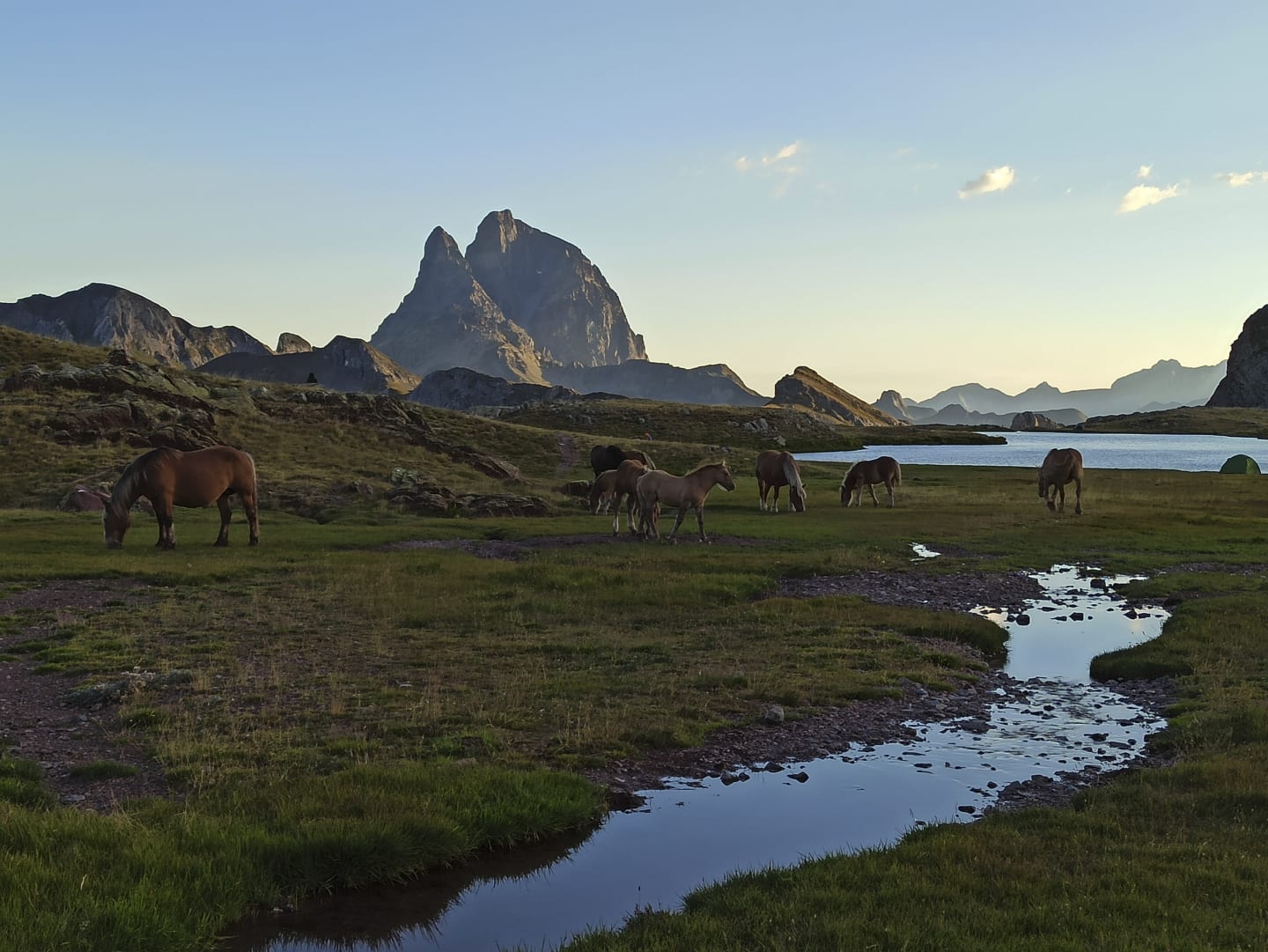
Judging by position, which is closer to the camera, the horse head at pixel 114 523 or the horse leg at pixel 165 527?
the horse head at pixel 114 523

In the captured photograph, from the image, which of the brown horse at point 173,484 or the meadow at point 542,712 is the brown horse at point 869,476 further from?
the brown horse at point 173,484

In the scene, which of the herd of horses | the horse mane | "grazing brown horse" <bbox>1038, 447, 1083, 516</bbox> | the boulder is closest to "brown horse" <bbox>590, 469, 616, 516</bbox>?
the herd of horses

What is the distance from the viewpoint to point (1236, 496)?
5584cm

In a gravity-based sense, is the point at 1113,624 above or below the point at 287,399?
below

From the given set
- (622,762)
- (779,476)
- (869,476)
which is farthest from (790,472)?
(622,762)

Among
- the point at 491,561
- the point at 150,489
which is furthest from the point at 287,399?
the point at 491,561

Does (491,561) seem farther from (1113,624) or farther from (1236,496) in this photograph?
(1236,496)

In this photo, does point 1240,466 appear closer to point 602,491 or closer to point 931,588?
point 602,491

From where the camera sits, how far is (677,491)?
116 feet

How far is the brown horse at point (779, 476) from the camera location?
46.1 m

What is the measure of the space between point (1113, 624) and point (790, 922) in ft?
61.8

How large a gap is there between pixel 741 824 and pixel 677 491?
81.2ft

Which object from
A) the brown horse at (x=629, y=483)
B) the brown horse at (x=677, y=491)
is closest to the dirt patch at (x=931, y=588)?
the brown horse at (x=677, y=491)

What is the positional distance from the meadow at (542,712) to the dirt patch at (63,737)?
0.19 meters
